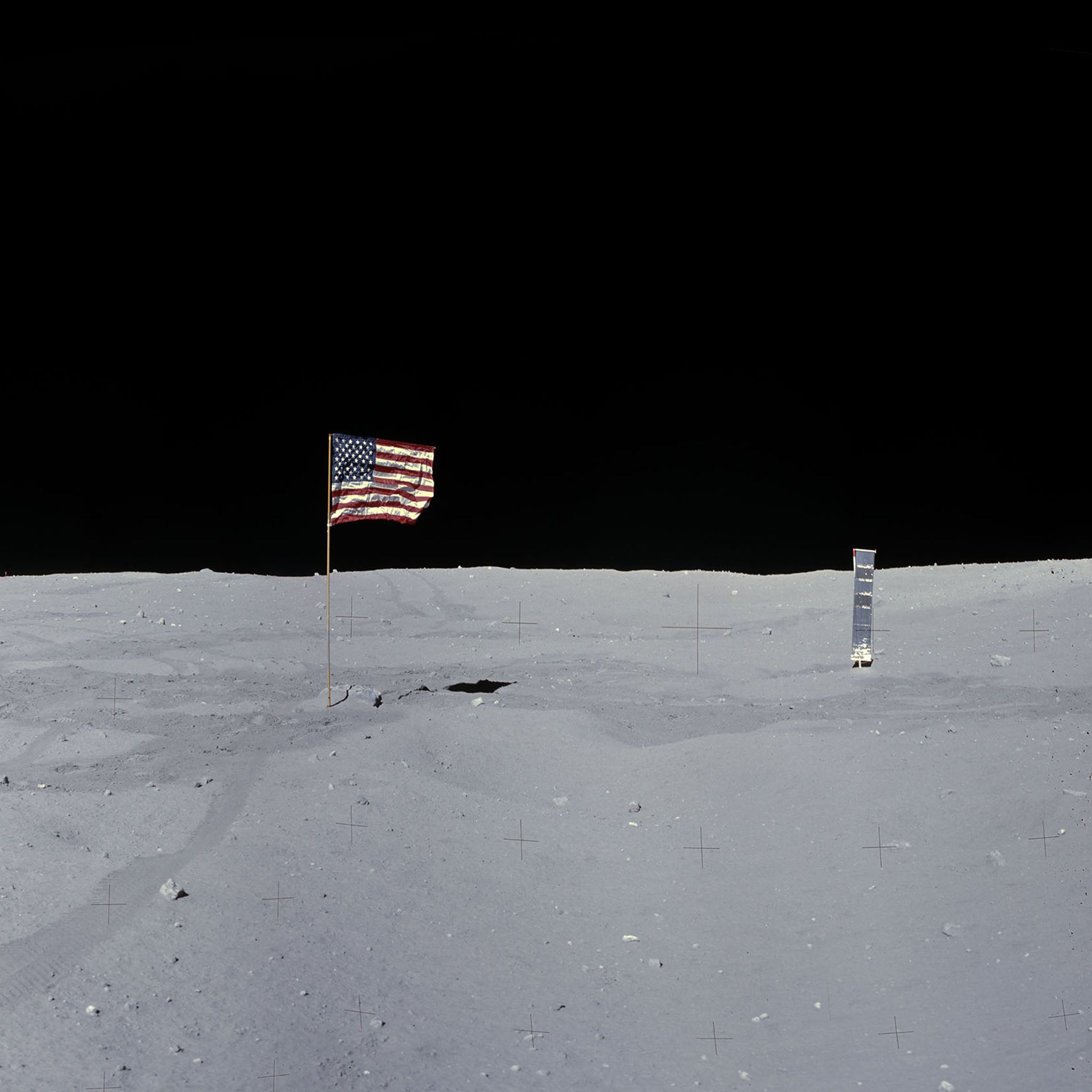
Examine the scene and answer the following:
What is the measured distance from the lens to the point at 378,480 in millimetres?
5461

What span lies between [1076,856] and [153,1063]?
3.26 metres

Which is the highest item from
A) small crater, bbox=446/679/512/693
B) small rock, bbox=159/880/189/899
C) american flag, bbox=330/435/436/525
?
american flag, bbox=330/435/436/525

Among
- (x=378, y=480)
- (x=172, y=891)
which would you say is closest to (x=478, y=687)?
(x=378, y=480)

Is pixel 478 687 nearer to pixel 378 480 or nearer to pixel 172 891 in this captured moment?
pixel 378 480

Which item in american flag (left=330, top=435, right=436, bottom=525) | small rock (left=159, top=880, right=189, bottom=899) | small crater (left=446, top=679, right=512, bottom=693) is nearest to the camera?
small rock (left=159, top=880, right=189, bottom=899)

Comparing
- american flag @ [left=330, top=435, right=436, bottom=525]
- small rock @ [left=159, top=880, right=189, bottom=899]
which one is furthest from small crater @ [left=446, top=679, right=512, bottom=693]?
small rock @ [left=159, top=880, right=189, bottom=899]

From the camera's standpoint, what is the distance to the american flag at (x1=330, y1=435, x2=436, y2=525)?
523 centimetres

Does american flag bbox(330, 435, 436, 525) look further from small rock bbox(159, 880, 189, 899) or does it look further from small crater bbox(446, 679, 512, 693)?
small rock bbox(159, 880, 189, 899)

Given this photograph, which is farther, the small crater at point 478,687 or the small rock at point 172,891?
the small crater at point 478,687

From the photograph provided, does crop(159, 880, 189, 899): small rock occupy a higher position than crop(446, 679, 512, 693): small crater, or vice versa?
crop(446, 679, 512, 693): small crater

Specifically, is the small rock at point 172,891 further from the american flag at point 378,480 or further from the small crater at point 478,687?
the small crater at point 478,687

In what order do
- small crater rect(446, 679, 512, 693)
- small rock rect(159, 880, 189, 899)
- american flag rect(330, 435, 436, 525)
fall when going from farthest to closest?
small crater rect(446, 679, 512, 693) < american flag rect(330, 435, 436, 525) < small rock rect(159, 880, 189, 899)

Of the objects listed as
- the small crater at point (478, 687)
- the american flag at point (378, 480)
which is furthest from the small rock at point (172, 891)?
the small crater at point (478, 687)

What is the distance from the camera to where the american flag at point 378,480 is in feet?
17.2
